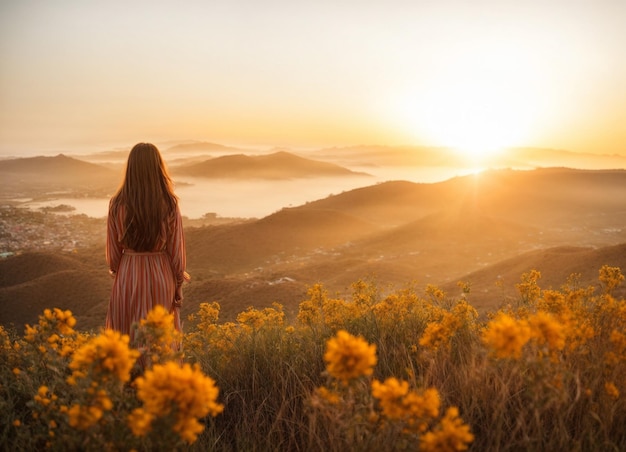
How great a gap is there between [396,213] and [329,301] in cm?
4057

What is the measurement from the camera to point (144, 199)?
3.96 m

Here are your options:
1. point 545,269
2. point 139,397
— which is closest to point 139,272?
point 139,397

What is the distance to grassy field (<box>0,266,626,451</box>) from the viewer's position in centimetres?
173

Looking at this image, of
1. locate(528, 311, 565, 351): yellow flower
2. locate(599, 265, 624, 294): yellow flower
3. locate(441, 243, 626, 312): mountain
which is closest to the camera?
locate(528, 311, 565, 351): yellow flower

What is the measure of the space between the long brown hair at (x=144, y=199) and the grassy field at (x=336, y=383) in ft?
3.34

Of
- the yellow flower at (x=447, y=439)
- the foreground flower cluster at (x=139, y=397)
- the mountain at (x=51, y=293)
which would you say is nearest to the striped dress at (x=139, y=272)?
the foreground flower cluster at (x=139, y=397)

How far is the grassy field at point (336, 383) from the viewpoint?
5.66ft

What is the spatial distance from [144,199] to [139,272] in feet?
2.41

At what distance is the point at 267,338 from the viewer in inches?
174

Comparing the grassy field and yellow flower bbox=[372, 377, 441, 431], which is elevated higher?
yellow flower bbox=[372, 377, 441, 431]

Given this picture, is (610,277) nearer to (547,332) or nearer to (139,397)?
(547,332)

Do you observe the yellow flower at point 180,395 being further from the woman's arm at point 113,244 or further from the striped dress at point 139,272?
the woman's arm at point 113,244

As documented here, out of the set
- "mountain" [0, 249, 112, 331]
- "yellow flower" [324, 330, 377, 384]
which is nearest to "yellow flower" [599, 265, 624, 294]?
"yellow flower" [324, 330, 377, 384]

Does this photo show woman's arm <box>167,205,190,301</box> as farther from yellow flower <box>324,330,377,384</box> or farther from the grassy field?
yellow flower <box>324,330,377,384</box>
